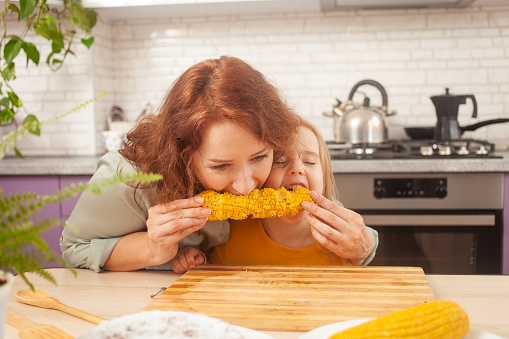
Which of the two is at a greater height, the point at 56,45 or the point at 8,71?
the point at 56,45

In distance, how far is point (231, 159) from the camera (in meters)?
1.31

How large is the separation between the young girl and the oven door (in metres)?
0.98

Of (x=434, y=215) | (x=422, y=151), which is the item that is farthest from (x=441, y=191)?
(x=422, y=151)

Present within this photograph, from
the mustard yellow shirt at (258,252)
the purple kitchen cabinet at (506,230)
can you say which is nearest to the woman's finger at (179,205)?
the mustard yellow shirt at (258,252)

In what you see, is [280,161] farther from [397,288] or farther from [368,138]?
[368,138]

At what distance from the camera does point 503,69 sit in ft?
10.8

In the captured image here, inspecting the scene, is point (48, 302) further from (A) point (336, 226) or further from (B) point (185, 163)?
(A) point (336, 226)

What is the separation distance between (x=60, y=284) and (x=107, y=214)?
0.26 meters

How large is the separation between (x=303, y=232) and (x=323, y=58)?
2.02 metres

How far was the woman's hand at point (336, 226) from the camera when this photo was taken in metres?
1.36

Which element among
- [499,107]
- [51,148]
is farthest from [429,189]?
[51,148]

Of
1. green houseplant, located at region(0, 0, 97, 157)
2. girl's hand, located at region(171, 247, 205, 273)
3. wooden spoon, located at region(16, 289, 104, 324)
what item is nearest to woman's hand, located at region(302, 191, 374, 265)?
girl's hand, located at region(171, 247, 205, 273)

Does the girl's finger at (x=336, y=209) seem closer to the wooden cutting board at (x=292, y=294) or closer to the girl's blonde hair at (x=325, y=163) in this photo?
the wooden cutting board at (x=292, y=294)

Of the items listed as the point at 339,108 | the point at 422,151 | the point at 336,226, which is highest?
the point at 339,108
